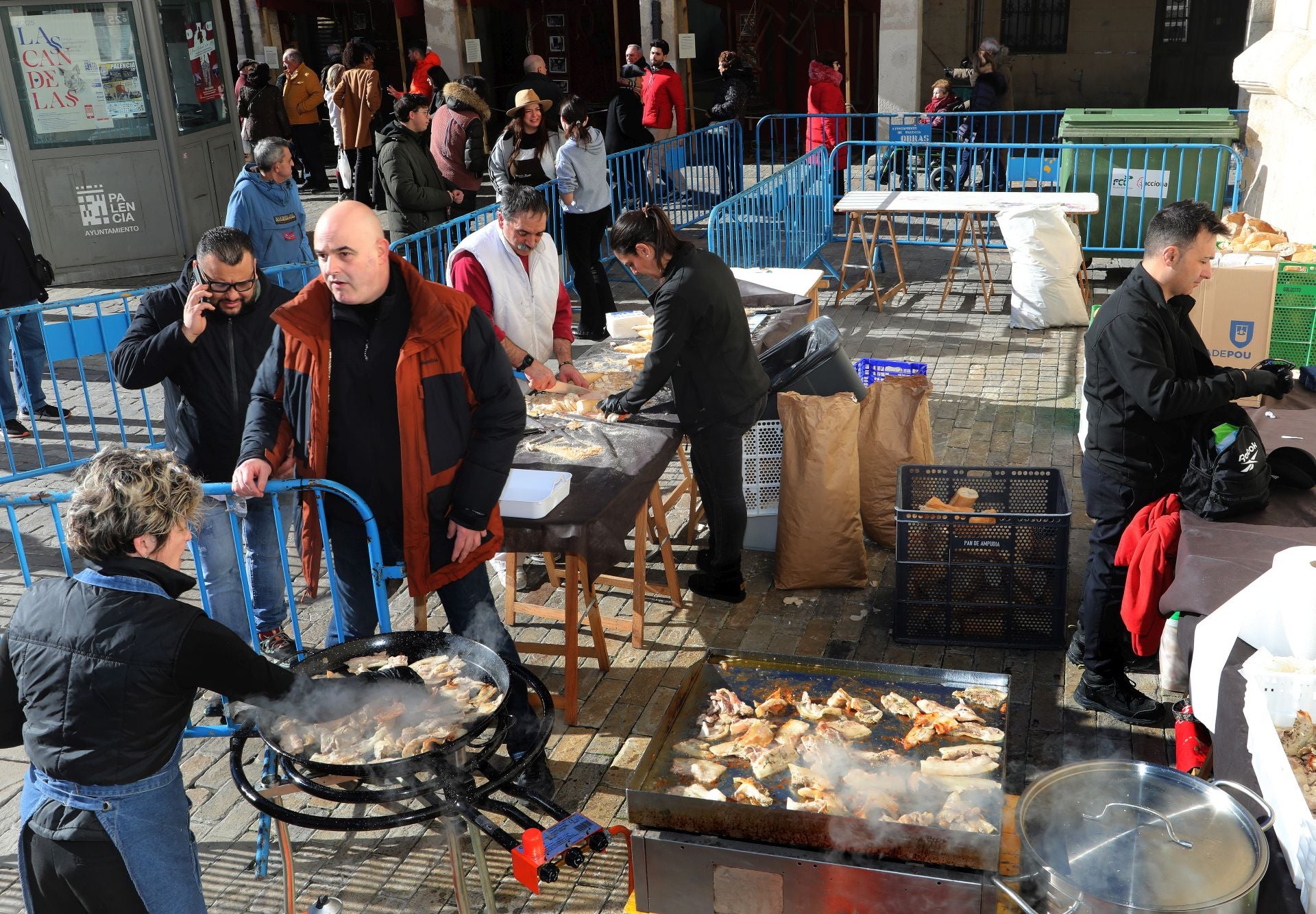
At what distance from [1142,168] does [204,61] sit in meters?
10.0

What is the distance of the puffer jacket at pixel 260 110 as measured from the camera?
583 inches

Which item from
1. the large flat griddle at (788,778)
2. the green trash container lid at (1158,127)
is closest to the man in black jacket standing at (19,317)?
the large flat griddle at (788,778)

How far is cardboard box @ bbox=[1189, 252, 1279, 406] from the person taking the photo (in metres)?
7.10

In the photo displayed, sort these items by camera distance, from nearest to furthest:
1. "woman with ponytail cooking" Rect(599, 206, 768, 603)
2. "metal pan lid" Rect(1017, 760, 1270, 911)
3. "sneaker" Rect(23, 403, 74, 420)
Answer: "metal pan lid" Rect(1017, 760, 1270, 911) < "woman with ponytail cooking" Rect(599, 206, 768, 603) < "sneaker" Rect(23, 403, 74, 420)

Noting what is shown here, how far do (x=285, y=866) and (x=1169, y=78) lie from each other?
21.7 m

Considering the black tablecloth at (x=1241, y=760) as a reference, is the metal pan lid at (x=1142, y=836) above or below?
above

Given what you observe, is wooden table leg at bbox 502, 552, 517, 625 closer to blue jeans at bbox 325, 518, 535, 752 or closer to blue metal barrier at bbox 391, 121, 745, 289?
blue jeans at bbox 325, 518, 535, 752

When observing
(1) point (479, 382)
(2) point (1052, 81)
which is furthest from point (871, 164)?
(1) point (479, 382)

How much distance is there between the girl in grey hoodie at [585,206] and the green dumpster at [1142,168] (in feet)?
15.3

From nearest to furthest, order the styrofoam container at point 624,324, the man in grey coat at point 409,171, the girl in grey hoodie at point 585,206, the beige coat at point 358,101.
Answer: the styrofoam container at point 624,324
the man in grey coat at point 409,171
the girl in grey hoodie at point 585,206
the beige coat at point 358,101

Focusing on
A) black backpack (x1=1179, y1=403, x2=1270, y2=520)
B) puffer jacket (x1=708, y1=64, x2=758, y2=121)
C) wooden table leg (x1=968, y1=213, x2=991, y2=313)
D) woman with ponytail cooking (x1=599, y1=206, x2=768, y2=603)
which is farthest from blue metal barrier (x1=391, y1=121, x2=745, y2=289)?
black backpack (x1=1179, y1=403, x2=1270, y2=520)

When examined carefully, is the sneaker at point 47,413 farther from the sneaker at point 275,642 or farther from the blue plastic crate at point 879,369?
the blue plastic crate at point 879,369

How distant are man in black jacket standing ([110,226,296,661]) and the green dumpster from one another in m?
8.85

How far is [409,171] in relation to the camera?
9414mm
